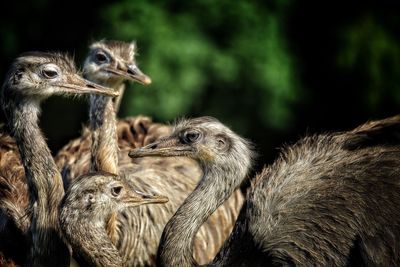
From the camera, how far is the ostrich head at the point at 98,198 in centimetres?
458

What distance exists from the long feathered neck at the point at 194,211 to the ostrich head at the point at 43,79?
23.2 inches

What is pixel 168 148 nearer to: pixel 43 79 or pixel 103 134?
pixel 103 134

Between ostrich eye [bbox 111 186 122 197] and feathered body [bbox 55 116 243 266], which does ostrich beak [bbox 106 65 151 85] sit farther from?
ostrich eye [bbox 111 186 122 197]

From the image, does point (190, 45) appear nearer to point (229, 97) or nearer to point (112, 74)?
point (229, 97)

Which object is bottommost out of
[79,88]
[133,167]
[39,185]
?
[133,167]

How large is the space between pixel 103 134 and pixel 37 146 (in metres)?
0.77

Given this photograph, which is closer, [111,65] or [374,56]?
[111,65]

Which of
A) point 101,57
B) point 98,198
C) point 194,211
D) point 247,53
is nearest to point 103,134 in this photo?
point 101,57

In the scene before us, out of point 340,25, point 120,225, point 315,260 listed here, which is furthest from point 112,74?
point 340,25

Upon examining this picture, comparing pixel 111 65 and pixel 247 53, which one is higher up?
pixel 111 65

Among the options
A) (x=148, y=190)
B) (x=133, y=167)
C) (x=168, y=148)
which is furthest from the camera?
(x=133, y=167)

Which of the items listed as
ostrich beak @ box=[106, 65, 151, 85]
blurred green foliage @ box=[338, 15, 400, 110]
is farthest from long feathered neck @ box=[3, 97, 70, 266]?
blurred green foliage @ box=[338, 15, 400, 110]

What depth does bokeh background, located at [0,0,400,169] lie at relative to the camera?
26.7 feet

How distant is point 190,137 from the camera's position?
520cm
